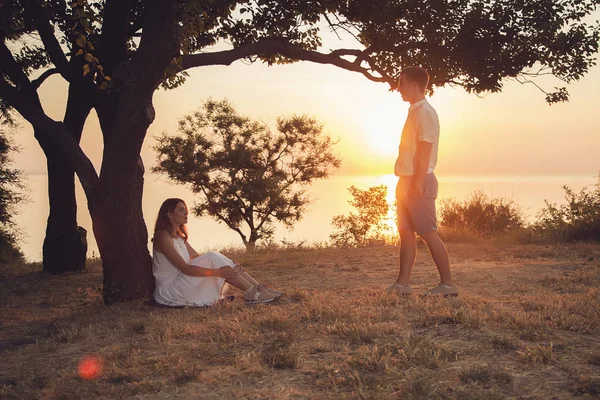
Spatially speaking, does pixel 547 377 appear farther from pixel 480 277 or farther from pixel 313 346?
pixel 480 277

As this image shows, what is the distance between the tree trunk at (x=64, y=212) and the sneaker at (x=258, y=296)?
247 inches

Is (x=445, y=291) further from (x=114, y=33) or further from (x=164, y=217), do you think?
(x=114, y=33)

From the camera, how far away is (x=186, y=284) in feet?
22.5

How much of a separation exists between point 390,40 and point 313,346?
8224 millimetres

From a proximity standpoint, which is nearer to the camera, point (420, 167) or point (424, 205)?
point (420, 167)

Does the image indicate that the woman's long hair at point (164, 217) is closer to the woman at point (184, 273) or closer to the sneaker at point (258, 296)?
the woman at point (184, 273)

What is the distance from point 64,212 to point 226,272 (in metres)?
6.37

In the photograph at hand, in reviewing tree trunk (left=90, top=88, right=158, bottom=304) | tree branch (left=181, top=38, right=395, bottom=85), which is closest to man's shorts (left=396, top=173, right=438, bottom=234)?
tree trunk (left=90, top=88, right=158, bottom=304)

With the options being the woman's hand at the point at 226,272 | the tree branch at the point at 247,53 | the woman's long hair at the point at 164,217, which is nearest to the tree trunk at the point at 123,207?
the woman's long hair at the point at 164,217

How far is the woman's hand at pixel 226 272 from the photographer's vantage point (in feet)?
22.5

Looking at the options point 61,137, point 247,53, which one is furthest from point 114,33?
point 61,137

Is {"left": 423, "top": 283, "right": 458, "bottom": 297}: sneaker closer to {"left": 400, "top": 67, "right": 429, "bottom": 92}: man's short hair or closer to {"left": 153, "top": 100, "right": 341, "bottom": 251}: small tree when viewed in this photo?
{"left": 400, "top": 67, "right": 429, "bottom": 92}: man's short hair

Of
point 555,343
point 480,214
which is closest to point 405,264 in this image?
point 555,343

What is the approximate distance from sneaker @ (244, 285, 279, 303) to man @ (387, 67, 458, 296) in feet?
5.04
